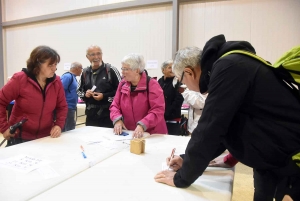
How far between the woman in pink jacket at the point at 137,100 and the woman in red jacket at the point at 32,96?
563 mm

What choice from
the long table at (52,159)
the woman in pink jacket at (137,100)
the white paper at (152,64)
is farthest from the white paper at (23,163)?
the white paper at (152,64)

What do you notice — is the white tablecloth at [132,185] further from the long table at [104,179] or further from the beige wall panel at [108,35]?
the beige wall panel at [108,35]

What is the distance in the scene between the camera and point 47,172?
117 cm

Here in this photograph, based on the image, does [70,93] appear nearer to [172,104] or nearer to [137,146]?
[172,104]

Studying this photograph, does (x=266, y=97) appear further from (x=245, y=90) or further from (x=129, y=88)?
(x=129, y=88)

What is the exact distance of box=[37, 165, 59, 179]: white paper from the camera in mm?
1128

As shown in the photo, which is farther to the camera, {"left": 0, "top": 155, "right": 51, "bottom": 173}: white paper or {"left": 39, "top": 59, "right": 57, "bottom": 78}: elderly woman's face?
{"left": 39, "top": 59, "right": 57, "bottom": 78}: elderly woman's face

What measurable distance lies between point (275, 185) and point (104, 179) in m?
0.74

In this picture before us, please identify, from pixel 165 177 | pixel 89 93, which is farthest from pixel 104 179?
pixel 89 93

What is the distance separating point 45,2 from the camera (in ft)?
18.0

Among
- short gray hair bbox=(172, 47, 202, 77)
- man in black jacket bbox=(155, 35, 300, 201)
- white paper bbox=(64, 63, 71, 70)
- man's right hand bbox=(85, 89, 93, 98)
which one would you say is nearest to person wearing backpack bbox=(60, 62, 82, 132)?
man's right hand bbox=(85, 89, 93, 98)

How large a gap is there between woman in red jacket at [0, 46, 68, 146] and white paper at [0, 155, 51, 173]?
466mm

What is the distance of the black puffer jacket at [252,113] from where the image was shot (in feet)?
2.76

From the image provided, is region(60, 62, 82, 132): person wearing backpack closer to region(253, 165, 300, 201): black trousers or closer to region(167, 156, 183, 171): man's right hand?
region(167, 156, 183, 171): man's right hand
